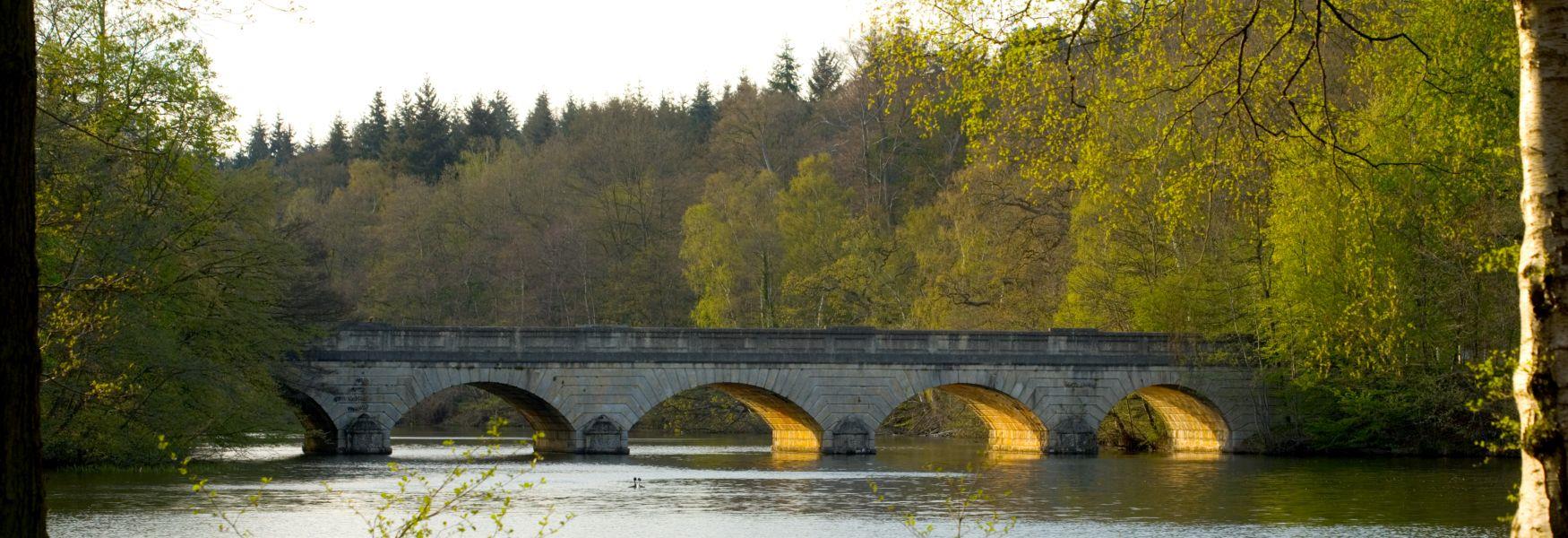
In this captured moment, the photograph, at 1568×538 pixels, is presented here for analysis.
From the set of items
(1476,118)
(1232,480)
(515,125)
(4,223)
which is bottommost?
(1232,480)

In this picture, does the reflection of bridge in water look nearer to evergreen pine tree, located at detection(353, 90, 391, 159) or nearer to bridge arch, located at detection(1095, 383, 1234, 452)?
bridge arch, located at detection(1095, 383, 1234, 452)

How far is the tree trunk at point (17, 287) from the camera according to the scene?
22.6 ft

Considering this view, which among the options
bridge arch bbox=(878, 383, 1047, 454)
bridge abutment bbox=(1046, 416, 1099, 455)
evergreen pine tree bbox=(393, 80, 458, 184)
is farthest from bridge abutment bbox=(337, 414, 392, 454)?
evergreen pine tree bbox=(393, 80, 458, 184)

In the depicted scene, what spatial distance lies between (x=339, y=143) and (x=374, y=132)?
3779 millimetres

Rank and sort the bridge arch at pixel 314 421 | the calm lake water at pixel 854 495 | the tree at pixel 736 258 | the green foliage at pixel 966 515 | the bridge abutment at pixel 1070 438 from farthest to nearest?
the tree at pixel 736 258 < the bridge abutment at pixel 1070 438 < the bridge arch at pixel 314 421 < the calm lake water at pixel 854 495 < the green foliage at pixel 966 515

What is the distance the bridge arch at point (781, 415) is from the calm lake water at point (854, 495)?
108 cm

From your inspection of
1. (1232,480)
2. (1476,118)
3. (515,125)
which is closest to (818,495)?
(1232,480)

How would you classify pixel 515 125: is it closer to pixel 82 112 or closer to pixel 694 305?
pixel 694 305

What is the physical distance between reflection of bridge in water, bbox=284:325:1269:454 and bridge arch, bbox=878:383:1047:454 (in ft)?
0.43

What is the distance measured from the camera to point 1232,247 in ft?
116

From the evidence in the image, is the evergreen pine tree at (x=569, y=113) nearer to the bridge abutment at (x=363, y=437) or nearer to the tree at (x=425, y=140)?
the tree at (x=425, y=140)

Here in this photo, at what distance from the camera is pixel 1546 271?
7.62 m

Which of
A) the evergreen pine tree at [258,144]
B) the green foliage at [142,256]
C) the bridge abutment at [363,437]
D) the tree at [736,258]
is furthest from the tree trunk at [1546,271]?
the evergreen pine tree at [258,144]

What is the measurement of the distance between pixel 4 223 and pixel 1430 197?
2375 cm
